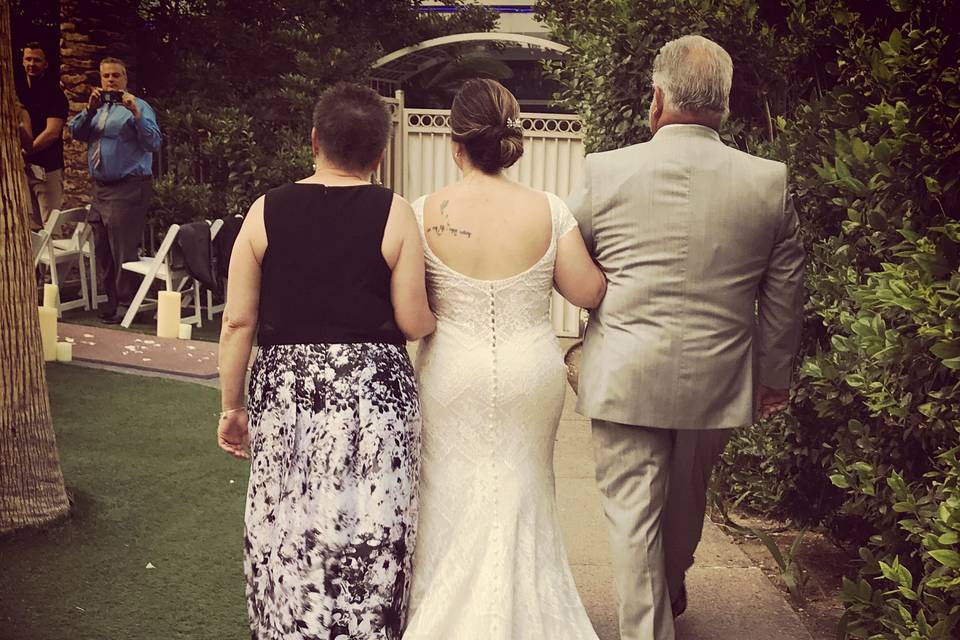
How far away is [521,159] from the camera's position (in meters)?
11.0

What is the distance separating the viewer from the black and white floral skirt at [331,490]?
3455 mm

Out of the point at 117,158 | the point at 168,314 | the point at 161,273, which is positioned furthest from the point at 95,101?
the point at 168,314

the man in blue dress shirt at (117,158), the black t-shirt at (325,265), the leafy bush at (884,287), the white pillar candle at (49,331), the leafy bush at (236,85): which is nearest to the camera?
the leafy bush at (884,287)

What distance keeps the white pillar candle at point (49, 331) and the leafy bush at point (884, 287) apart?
226 inches

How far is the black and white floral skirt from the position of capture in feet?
11.3

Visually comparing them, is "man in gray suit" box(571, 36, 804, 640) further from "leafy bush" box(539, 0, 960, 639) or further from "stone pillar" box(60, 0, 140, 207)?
"stone pillar" box(60, 0, 140, 207)

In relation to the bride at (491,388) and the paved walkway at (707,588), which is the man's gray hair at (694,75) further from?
the paved walkway at (707,588)

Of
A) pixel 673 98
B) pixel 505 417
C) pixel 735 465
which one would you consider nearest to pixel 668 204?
pixel 673 98

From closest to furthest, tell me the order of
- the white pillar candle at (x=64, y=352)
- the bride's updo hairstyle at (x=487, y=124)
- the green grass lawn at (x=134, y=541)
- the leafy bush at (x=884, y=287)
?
the leafy bush at (x=884, y=287), the bride's updo hairstyle at (x=487, y=124), the green grass lawn at (x=134, y=541), the white pillar candle at (x=64, y=352)

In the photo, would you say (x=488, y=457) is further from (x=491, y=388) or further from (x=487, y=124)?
(x=487, y=124)

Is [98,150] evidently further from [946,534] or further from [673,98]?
[946,534]

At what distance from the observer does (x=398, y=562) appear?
11.6 feet

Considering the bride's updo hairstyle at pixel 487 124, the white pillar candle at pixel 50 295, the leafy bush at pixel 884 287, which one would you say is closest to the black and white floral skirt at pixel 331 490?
the bride's updo hairstyle at pixel 487 124

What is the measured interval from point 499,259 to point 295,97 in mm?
8861
